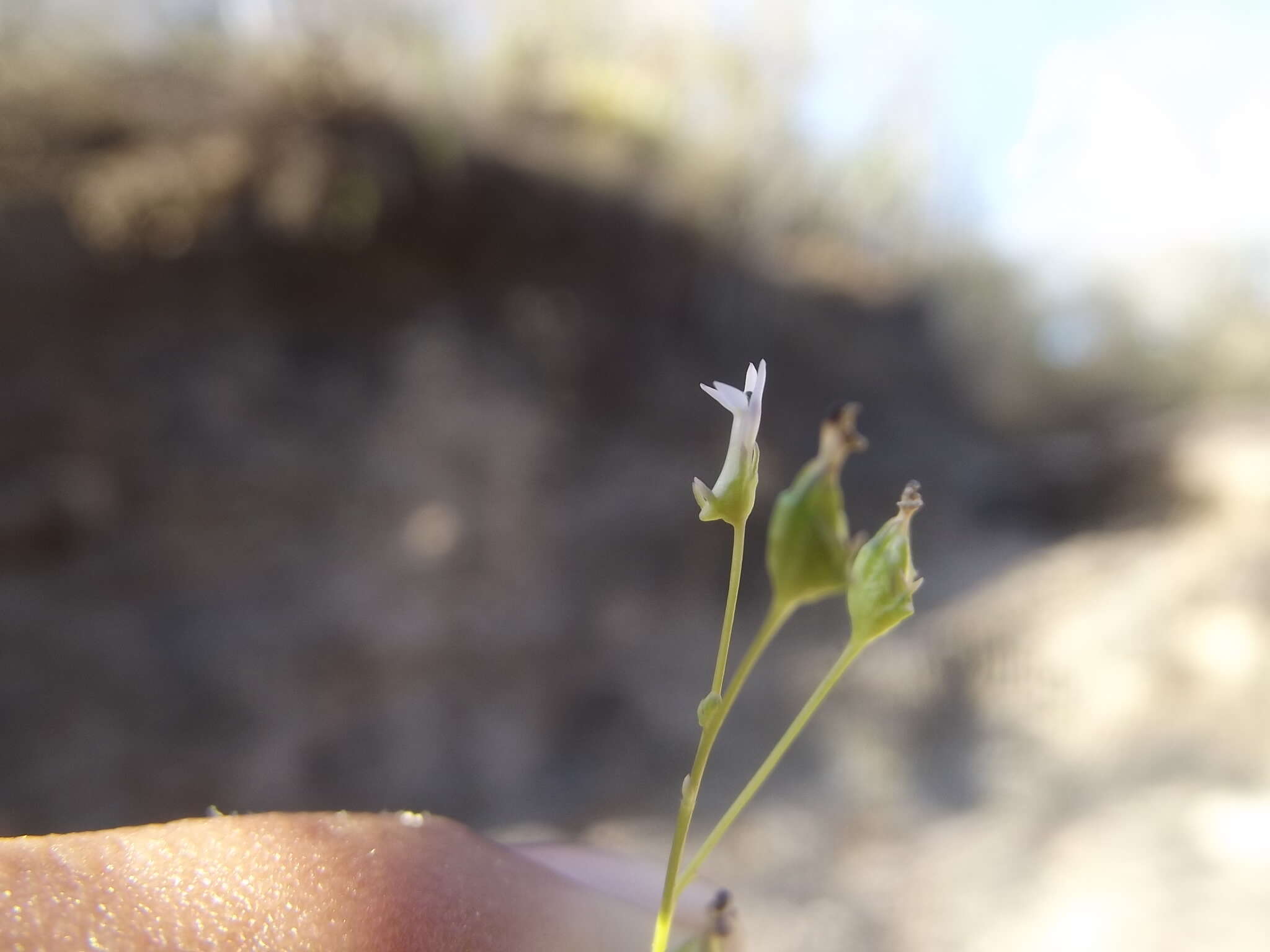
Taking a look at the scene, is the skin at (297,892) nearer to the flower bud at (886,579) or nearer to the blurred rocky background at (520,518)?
the flower bud at (886,579)

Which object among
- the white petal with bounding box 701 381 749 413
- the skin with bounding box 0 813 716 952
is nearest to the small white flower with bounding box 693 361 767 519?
the white petal with bounding box 701 381 749 413

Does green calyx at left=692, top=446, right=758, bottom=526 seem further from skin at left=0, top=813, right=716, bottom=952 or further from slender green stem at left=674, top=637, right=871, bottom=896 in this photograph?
skin at left=0, top=813, right=716, bottom=952

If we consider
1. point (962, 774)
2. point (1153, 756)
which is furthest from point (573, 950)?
point (1153, 756)

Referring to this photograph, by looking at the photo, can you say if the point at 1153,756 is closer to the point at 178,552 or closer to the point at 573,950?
the point at 573,950

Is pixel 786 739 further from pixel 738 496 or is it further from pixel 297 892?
pixel 297 892

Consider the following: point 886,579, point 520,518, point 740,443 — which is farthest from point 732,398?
point 520,518

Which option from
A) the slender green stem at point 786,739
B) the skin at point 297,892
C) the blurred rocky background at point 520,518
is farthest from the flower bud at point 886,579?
the blurred rocky background at point 520,518
